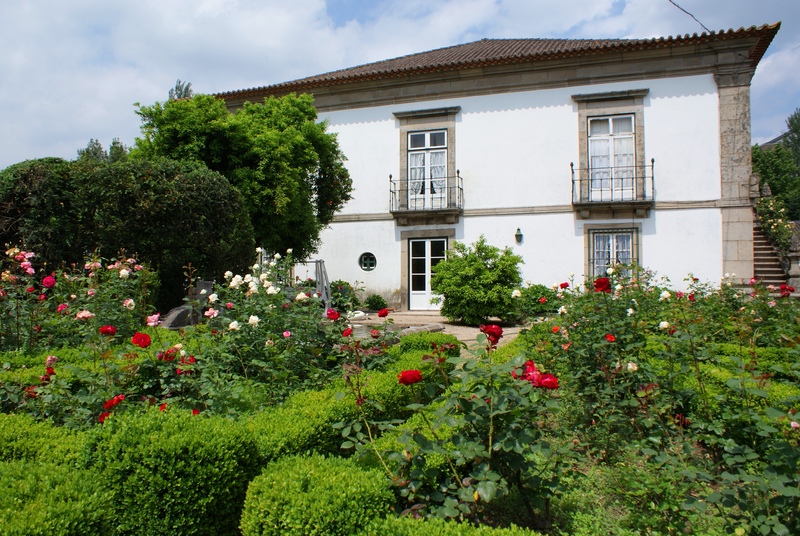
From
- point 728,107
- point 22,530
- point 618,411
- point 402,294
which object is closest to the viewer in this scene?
point 22,530

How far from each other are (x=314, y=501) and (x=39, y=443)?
1.51 m

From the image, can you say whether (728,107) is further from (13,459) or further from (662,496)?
(13,459)

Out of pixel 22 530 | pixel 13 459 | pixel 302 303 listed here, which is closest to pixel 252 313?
pixel 302 303

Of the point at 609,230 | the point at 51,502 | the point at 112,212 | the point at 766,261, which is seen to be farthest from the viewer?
the point at 609,230

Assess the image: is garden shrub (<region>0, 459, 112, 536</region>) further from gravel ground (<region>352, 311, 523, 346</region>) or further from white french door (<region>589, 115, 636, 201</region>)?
white french door (<region>589, 115, 636, 201</region>)

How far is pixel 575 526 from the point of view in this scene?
241 centimetres

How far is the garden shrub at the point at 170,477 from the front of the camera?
7.19 feet

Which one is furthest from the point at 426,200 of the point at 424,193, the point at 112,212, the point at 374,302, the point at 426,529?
the point at 426,529

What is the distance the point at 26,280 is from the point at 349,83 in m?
11.7

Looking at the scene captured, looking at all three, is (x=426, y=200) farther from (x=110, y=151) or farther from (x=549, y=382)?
(x=110, y=151)

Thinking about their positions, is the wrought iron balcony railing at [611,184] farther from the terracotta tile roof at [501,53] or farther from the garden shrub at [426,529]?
the garden shrub at [426,529]

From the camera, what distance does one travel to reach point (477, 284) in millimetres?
11633

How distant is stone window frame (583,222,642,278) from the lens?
42.7 ft

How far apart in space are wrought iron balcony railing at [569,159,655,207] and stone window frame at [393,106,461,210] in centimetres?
315
